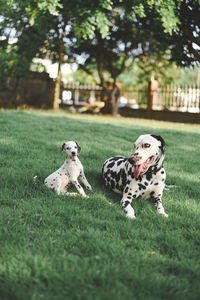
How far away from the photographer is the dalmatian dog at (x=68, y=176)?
501cm

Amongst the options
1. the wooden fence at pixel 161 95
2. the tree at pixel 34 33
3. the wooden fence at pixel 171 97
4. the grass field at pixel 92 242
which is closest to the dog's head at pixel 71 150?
the grass field at pixel 92 242

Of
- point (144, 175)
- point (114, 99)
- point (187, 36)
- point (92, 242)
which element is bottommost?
point (92, 242)

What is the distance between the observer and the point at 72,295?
8.11ft

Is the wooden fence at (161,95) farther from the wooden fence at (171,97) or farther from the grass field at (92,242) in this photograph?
the grass field at (92,242)

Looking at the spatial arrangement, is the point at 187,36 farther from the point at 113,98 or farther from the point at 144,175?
the point at 144,175

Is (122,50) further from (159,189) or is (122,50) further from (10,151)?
(159,189)

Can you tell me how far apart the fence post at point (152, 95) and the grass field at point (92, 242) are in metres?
18.6

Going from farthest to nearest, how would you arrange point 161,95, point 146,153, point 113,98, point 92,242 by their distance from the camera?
point 161,95 → point 113,98 → point 146,153 → point 92,242

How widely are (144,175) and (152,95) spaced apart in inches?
819

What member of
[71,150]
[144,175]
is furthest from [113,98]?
[144,175]

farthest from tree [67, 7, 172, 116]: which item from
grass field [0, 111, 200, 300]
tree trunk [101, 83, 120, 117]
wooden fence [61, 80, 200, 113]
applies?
grass field [0, 111, 200, 300]

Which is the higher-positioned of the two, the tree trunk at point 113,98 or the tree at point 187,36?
the tree at point 187,36

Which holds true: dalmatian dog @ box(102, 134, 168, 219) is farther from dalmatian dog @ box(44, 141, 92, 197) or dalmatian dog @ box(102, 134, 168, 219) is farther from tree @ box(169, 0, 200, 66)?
tree @ box(169, 0, 200, 66)

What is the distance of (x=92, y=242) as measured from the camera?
3359 millimetres
